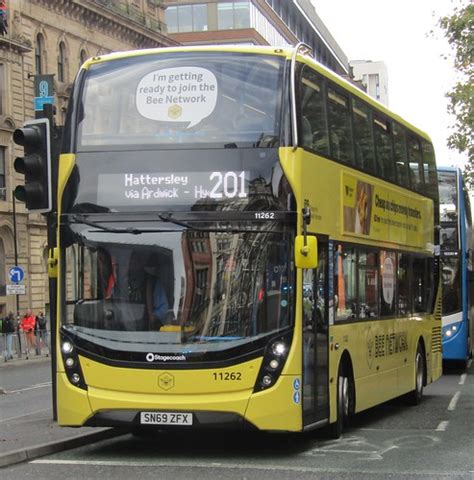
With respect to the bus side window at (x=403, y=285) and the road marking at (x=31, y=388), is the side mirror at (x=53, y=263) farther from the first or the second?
the road marking at (x=31, y=388)

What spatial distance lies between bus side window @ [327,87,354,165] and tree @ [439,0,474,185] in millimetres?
15333

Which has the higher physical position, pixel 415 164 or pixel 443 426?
pixel 415 164

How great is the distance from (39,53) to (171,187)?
40.6 m

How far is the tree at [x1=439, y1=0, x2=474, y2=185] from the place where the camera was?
87.0ft

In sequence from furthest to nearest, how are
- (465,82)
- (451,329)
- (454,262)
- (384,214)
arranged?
(465,82) → (451,329) → (454,262) → (384,214)

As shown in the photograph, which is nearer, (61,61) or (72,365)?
(72,365)

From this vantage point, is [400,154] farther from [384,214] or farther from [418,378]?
[418,378]

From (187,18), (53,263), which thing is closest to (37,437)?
(53,263)

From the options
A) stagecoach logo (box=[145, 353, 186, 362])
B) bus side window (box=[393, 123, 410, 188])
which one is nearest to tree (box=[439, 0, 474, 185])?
bus side window (box=[393, 123, 410, 188])

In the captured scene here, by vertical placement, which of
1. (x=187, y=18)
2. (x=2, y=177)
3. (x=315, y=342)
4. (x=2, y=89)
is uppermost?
(x=187, y=18)

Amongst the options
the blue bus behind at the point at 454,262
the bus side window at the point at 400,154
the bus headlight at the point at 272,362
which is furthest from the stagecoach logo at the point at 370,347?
the blue bus behind at the point at 454,262

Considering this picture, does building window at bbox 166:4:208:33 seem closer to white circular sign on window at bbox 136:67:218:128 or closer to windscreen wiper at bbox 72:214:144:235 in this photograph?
white circular sign on window at bbox 136:67:218:128

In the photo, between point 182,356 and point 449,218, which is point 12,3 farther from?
point 182,356

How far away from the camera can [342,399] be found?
36.4 ft
